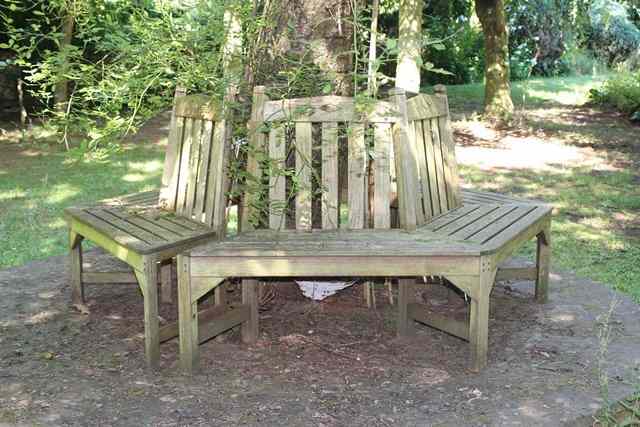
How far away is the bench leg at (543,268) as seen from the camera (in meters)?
5.02

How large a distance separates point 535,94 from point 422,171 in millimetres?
15945

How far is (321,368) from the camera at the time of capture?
3992 millimetres

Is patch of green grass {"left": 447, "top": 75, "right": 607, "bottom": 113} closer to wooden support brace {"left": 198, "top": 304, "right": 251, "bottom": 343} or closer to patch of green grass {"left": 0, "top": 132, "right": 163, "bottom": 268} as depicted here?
patch of green grass {"left": 0, "top": 132, "right": 163, "bottom": 268}

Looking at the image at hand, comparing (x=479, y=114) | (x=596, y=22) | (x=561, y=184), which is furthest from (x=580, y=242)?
(x=596, y=22)

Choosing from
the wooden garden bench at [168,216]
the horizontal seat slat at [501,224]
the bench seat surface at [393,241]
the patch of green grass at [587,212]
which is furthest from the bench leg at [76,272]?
the patch of green grass at [587,212]

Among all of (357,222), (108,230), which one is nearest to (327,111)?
(357,222)

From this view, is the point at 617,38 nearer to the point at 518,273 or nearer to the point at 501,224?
the point at 518,273

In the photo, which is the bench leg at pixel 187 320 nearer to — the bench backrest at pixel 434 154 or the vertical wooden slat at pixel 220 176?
the vertical wooden slat at pixel 220 176

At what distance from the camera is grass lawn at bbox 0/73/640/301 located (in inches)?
259

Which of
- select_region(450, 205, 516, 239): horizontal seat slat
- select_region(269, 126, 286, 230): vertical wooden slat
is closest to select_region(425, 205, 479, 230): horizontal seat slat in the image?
select_region(450, 205, 516, 239): horizontal seat slat

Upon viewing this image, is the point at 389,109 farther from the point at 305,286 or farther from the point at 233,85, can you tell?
the point at 305,286

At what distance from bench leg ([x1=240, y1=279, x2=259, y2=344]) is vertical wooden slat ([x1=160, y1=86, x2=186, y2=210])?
785mm

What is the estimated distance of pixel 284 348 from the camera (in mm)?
4242

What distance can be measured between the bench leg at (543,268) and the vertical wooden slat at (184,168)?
2118mm
